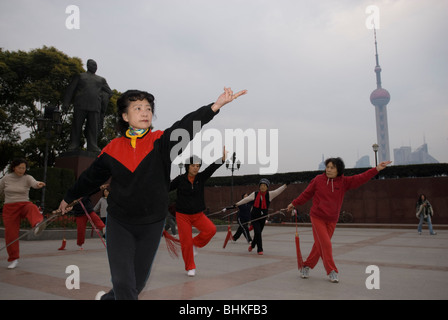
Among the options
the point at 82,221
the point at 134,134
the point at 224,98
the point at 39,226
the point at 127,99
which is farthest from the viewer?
the point at 82,221

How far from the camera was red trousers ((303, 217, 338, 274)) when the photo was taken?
512cm

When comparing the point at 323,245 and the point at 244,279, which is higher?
the point at 323,245

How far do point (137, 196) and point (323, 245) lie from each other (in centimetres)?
349

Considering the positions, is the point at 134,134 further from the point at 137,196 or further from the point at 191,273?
the point at 191,273

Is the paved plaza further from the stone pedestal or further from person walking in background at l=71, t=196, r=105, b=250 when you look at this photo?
the stone pedestal

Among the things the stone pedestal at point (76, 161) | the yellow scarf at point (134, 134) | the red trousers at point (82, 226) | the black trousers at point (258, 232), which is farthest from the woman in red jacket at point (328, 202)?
the stone pedestal at point (76, 161)

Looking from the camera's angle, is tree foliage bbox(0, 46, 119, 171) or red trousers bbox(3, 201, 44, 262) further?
tree foliage bbox(0, 46, 119, 171)

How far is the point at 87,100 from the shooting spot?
15.9m

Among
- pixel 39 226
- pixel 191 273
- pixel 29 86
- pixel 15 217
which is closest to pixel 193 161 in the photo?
pixel 191 273

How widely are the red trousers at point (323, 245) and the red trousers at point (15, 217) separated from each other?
15.2 feet

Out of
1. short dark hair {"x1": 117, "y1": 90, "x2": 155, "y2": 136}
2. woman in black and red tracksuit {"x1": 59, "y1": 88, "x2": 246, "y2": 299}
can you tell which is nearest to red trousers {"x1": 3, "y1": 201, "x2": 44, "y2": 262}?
short dark hair {"x1": 117, "y1": 90, "x2": 155, "y2": 136}

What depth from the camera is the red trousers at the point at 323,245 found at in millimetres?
5125
